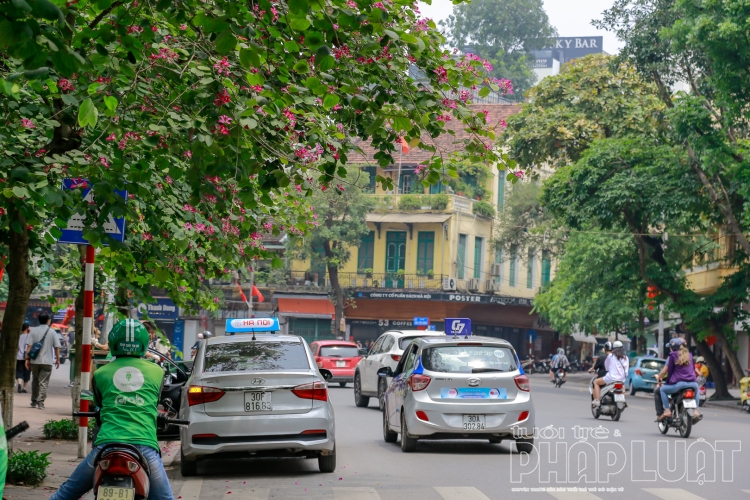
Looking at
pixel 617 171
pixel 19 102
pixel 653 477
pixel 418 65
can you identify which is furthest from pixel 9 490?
pixel 617 171

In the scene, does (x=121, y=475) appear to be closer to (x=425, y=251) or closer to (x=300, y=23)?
(x=300, y=23)

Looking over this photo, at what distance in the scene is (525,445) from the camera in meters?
14.4

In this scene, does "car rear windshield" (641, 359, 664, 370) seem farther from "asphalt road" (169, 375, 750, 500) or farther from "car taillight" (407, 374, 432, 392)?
"car taillight" (407, 374, 432, 392)

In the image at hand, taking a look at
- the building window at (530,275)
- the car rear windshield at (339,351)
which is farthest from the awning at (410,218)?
the car rear windshield at (339,351)

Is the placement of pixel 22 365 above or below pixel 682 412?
below

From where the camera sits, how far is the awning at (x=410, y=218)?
5850cm

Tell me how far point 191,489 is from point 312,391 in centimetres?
169

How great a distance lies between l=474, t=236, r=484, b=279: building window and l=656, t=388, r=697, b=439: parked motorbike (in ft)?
142

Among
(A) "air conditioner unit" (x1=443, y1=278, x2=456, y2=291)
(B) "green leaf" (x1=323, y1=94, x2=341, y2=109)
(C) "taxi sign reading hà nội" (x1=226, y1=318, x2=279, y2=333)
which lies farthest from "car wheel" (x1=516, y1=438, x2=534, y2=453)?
(A) "air conditioner unit" (x1=443, y1=278, x2=456, y2=291)

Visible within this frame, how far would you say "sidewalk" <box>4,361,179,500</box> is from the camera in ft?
33.7

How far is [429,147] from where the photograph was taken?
9391 mm

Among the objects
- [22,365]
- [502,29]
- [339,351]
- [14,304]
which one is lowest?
[22,365]

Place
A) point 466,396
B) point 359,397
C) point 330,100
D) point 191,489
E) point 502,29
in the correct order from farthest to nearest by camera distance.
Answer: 1. point 502,29
2. point 359,397
3. point 466,396
4. point 191,489
5. point 330,100

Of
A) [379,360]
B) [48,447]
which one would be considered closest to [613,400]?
[379,360]
